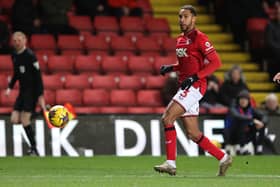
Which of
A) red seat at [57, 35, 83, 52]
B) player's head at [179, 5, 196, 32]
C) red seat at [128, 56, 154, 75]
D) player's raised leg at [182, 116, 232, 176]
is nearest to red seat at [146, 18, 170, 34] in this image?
red seat at [128, 56, 154, 75]

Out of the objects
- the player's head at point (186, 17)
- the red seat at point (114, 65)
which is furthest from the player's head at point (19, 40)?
the player's head at point (186, 17)

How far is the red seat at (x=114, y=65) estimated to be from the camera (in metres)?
20.0

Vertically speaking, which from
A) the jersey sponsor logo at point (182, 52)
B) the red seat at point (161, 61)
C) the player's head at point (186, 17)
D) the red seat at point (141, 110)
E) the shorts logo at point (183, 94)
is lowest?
the red seat at point (141, 110)

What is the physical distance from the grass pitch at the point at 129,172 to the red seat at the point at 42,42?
166 inches

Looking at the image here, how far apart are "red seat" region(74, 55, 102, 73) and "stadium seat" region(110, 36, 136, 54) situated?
2.60 ft

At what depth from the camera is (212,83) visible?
1959 cm

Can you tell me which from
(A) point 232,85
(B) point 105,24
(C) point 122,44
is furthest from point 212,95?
(B) point 105,24

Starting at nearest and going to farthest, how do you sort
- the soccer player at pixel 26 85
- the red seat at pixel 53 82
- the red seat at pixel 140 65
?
1. the soccer player at pixel 26 85
2. the red seat at pixel 53 82
3. the red seat at pixel 140 65

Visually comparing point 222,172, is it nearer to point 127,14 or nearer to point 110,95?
point 110,95

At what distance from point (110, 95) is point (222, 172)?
727 cm

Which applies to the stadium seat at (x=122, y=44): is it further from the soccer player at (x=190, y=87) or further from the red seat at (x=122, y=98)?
the soccer player at (x=190, y=87)

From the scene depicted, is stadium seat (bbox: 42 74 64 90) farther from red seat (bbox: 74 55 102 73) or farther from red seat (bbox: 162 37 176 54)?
red seat (bbox: 162 37 176 54)

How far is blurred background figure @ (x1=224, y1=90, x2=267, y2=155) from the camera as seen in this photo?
59.6ft

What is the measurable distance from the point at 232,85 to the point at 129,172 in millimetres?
6825
